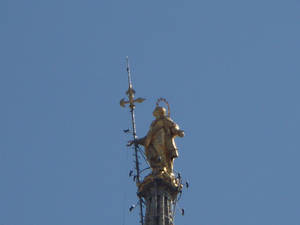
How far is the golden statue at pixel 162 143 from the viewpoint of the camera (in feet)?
312

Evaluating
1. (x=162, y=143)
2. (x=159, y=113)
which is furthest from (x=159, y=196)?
(x=159, y=113)

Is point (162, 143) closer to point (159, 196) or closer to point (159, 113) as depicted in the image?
point (159, 113)

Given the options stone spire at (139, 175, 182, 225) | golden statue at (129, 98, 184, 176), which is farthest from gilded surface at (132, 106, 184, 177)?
stone spire at (139, 175, 182, 225)

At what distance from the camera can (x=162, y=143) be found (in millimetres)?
95625

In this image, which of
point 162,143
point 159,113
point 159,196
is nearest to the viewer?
point 159,196

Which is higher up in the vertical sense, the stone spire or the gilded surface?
the gilded surface

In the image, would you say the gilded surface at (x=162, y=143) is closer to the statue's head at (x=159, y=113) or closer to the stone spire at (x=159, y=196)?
the statue's head at (x=159, y=113)

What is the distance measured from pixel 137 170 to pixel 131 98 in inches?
218

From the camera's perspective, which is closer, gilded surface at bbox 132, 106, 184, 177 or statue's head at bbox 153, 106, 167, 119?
gilded surface at bbox 132, 106, 184, 177

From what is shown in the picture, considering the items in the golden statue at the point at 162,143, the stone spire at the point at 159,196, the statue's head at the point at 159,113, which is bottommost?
the stone spire at the point at 159,196

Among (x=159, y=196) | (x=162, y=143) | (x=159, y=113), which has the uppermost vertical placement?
(x=159, y=113)

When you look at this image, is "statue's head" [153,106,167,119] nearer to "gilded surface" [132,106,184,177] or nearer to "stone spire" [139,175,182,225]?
"gilded surface" [132,106,184,177]

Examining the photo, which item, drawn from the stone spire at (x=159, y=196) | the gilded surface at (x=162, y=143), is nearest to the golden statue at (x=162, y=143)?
the gilded surface at (x=162, y=143)

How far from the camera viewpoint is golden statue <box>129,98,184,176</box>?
9512cm
